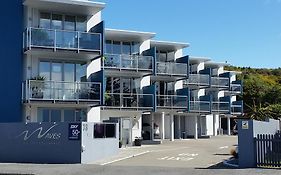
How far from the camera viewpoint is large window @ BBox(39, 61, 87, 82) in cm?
3000

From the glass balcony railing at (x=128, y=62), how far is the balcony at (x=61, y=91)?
5.43 meters

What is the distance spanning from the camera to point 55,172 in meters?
18.6

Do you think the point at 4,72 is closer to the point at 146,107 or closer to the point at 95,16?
the point at 95,16

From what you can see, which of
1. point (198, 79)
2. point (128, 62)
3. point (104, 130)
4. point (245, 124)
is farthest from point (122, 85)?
point (245, 124)

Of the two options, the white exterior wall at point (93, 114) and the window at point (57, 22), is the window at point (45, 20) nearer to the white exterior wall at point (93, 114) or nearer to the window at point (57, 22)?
the window at point (57, 22)

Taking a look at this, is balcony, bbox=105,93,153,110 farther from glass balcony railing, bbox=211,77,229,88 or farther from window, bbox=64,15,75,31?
glass balcony railing, bbox=211,77,229,88

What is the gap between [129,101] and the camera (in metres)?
37.0

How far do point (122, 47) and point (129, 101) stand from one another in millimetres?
4684

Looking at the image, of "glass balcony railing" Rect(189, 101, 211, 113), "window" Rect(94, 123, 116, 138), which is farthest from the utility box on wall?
"glass balcony railing" Rect(189, 101, 211, 113)

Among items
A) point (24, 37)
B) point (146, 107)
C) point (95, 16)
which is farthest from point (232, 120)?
point (24, 37)

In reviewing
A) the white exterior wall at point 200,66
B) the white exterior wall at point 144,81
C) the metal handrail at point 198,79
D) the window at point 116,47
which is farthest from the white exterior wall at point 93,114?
the white exterior wall at point 200,66

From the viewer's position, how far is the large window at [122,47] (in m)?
→ 37.6

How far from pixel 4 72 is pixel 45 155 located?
8.83 meters

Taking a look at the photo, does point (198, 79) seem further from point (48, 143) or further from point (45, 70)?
point (48, 143)
